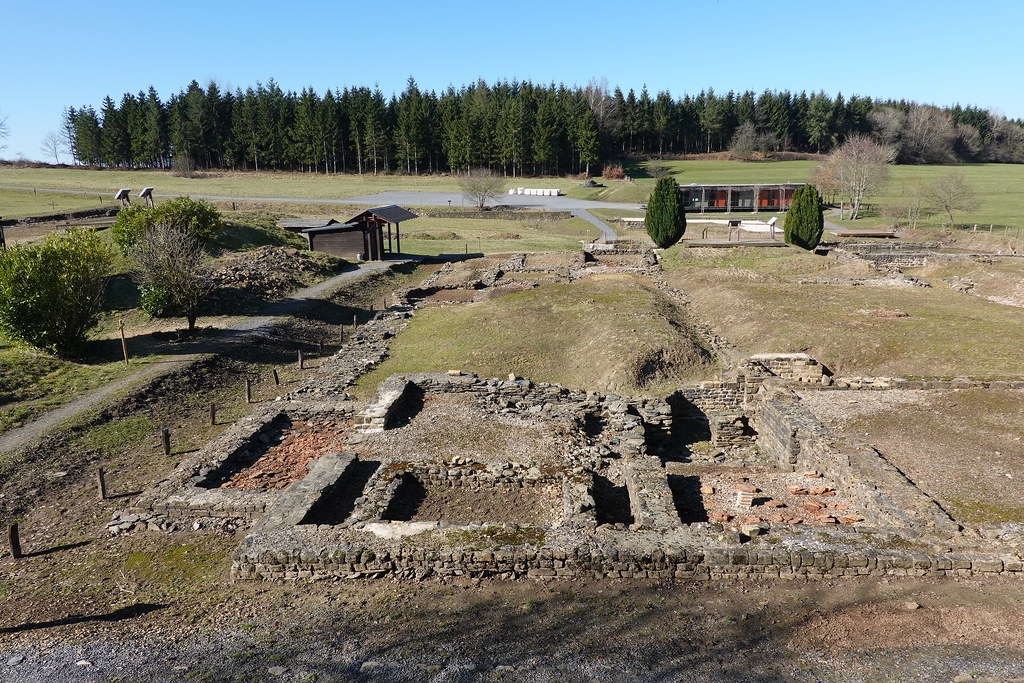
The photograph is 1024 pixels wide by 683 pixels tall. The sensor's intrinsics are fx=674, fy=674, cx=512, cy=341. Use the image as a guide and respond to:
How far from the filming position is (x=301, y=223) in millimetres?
56781

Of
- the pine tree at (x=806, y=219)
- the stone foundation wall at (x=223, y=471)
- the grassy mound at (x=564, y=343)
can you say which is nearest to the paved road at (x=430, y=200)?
the pine tree at (x=806, y=219)

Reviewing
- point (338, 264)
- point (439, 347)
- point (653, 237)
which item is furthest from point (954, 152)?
point (439, 347)

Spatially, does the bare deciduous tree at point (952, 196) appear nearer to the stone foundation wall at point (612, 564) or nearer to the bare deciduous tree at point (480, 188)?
the bare deciduous tree at point (480, 188)

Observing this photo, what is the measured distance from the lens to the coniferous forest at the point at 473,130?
10519cm

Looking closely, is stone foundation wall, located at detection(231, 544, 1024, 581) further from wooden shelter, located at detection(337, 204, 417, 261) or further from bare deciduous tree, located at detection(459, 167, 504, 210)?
bare deciduous tree, located at detection(459, 167, 504, 210)

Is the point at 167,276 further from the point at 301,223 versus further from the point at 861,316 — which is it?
the point at 301,223

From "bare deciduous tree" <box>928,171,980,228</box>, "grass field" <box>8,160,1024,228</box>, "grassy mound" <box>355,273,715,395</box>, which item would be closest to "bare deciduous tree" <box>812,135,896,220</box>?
"grass field" <box>8,160,1024,228</box>

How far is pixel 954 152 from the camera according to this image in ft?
431

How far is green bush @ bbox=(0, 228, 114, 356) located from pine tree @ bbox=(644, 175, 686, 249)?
1374 inches

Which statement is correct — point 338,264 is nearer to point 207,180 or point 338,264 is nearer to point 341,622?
point 341,622

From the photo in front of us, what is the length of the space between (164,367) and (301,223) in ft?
117

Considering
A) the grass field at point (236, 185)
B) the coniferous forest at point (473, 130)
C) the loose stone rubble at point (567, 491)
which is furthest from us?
the coniferous forest at point (473, 130)

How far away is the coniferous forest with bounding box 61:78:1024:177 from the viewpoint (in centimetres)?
10519

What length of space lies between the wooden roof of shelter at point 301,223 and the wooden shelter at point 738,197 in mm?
36051
